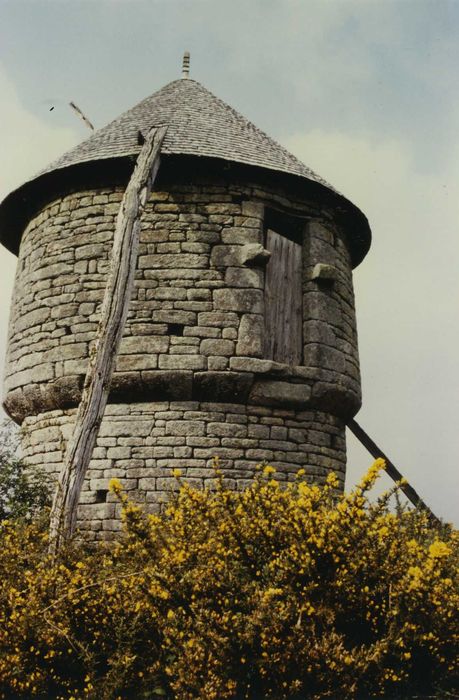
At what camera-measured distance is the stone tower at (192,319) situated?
272 inches

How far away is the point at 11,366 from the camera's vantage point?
316 inches

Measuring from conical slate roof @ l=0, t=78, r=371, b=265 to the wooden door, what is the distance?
866 millimetres

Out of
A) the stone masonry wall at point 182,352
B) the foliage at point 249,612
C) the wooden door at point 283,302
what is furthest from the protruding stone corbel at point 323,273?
the foliage at point 249,612

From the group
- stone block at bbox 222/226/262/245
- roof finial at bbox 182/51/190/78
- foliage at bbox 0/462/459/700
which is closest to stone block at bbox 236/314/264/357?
stone block at bbox 222/226/262/245

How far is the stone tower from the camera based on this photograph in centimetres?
690

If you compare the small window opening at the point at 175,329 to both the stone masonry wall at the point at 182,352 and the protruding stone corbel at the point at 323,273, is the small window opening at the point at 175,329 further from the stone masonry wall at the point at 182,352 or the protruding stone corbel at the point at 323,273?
the protruding stone corbel at the point at 323,273

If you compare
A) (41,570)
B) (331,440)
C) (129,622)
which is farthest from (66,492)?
(331,440)

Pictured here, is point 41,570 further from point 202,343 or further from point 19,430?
point 19,430

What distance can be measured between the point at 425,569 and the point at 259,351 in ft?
12.2

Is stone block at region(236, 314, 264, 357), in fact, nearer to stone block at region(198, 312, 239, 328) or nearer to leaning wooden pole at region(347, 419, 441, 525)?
stone block at region(198, 312, 239, 328)

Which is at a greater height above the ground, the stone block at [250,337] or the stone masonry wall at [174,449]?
the stone block at [250,337]

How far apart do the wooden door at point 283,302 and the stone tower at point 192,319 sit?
17mm

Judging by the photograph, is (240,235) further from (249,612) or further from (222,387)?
(249,612)

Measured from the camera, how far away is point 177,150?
7426 millimetres
